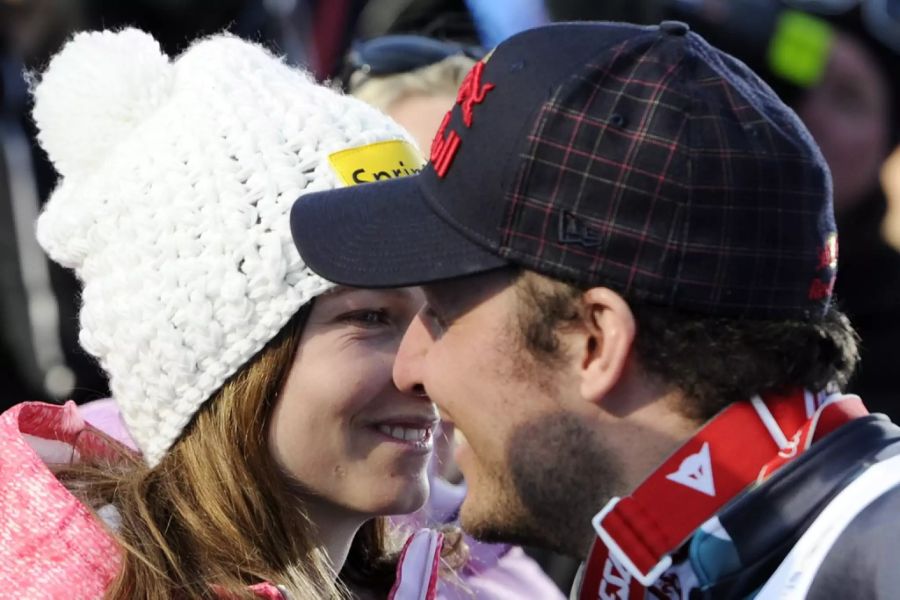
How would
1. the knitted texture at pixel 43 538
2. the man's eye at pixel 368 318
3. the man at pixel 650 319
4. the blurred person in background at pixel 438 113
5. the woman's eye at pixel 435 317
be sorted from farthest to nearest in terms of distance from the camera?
the blurred person in background at pixel 438 113, the man's eye at pixel 368 318, the knitted texture at pixel 43 538, the woman's eye at pixel 435 317, the man at pixel 650 319

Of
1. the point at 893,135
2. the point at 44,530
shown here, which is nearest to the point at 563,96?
the point at 44,530

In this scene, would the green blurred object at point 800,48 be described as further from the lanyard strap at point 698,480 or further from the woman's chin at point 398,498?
the lanyard strap at point 698,480

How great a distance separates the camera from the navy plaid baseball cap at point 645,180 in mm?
1798

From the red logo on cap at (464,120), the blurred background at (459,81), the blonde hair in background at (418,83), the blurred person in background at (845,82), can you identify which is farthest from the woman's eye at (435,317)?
the blurred person in background at (845,82)

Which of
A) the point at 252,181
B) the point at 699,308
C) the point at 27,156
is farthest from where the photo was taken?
the point at 27,156

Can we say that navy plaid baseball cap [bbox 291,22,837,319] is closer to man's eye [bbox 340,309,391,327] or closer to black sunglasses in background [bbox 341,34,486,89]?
man's eye [bbox 340,309,391,327]

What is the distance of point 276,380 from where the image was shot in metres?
2.47

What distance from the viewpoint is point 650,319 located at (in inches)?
72.4

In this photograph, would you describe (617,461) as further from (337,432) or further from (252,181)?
(252,181)

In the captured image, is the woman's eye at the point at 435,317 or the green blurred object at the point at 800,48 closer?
the woman's eye at the point at 435,317

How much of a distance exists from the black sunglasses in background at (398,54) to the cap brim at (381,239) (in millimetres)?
1642

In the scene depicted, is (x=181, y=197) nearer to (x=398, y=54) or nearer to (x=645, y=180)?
(x=645, y=180)

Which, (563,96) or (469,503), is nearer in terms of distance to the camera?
(563,96)

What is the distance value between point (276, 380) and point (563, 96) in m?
0.89
